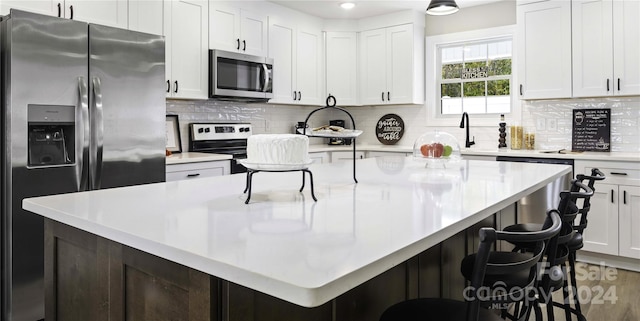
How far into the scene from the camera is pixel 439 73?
5184mm

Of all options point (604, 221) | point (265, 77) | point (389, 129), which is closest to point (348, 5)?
point (265, 77)

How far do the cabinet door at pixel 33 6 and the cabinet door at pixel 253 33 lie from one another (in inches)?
66.1

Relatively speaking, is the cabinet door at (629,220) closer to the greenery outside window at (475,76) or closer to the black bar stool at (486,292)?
the greenery outside window at (475,76)

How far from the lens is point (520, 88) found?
4270 millimetres

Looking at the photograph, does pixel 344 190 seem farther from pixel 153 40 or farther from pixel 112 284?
pixel 153 40

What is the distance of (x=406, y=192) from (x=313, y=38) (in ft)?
12.4

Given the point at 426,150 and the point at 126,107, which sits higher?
the point at 126,107

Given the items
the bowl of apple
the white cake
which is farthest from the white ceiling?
the white cake

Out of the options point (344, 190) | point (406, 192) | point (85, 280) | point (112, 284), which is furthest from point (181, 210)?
point (406, 192)

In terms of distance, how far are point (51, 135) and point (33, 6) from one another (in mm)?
983

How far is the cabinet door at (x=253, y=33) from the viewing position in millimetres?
4359

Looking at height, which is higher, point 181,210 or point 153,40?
point 153,40

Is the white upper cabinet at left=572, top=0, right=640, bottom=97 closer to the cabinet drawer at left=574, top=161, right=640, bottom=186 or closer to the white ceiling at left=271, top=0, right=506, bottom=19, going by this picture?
the cabinet drawer at left=574, top=161, right=640, bottom=186

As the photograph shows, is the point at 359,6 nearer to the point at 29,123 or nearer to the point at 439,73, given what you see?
the point at 439,73
